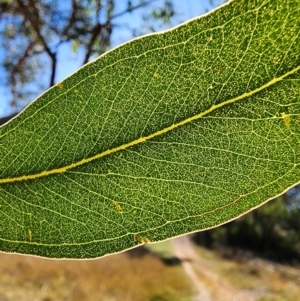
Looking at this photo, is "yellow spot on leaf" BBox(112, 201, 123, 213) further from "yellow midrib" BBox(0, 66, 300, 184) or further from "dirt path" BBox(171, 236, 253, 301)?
"dirt path" BBox(171, 236, 253, 301)

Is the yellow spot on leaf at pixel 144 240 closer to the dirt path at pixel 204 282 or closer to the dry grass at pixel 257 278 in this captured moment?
the dirt path at pixel 204 282

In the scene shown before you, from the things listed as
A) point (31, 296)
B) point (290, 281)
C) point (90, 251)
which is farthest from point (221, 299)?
point (90, 251)

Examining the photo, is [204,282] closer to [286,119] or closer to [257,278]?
[257,278]

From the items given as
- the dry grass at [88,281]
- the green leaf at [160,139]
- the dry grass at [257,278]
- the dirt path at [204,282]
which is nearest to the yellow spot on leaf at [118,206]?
the green leaf at [160,139]

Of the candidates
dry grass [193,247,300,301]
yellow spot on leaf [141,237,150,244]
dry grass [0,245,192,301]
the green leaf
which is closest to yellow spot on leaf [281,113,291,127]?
the green leaf

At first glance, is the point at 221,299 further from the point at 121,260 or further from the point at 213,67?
the point at 213,67

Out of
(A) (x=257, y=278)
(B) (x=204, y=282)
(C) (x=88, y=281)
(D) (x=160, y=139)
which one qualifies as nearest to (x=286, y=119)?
(D) (x=160, y=139)
